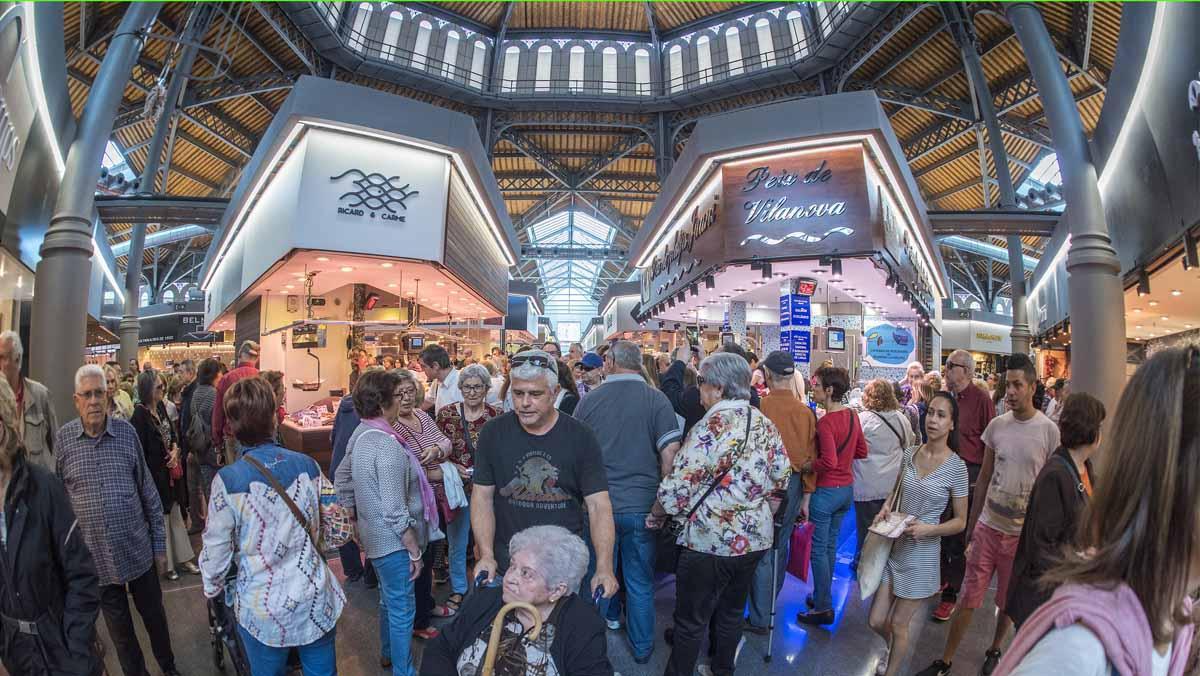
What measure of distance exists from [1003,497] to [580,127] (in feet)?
73.5

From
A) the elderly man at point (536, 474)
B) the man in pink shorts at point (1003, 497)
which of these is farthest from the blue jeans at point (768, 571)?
the elderly man at point (536, 474)

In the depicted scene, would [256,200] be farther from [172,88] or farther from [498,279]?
[172,88]

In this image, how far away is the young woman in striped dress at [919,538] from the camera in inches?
114

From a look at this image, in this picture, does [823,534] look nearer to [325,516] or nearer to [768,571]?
[768,571]

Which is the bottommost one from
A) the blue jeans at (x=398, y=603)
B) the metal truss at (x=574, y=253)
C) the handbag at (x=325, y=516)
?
the blue jeans at (x=398, y=603)

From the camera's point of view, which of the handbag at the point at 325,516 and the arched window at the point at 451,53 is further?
the arched window at the point at 451,53

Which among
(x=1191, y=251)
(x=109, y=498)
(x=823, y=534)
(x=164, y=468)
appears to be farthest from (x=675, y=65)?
(x=109, y=498)

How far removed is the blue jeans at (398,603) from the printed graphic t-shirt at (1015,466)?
303 centimetres

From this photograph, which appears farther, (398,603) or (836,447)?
(836,447)

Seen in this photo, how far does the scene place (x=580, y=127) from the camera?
23.6 metres

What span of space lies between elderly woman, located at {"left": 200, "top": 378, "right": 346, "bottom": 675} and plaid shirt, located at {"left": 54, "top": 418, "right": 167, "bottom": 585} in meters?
0.88

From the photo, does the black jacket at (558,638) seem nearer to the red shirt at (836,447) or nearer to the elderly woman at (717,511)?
the elderly woman at (717,511)

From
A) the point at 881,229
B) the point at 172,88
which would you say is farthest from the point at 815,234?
the point at 172,88

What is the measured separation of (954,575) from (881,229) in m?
4.78
